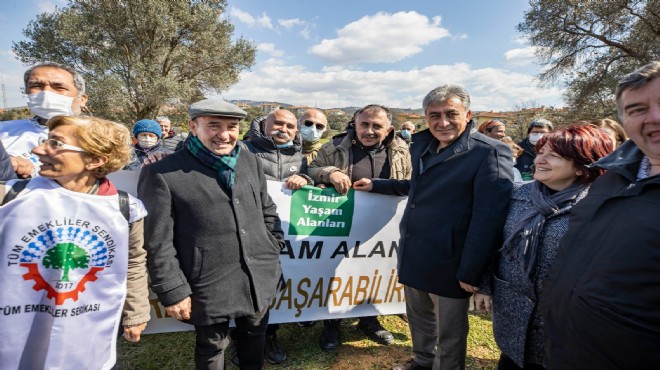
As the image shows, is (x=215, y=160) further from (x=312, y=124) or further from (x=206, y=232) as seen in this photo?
(x=312, y=124)

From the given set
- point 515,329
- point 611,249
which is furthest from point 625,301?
point 515,329

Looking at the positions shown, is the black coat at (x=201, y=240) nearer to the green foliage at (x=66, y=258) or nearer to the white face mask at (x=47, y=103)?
the green foliage at (x=66, y=258)

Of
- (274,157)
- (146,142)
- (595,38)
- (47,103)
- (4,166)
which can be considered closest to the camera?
(4,166)

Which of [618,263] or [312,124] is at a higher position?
[312,124]

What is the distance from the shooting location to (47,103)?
241 cm

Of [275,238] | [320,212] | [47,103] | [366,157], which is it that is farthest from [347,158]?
[47,103]

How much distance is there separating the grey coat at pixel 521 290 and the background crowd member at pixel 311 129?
90.7 inches

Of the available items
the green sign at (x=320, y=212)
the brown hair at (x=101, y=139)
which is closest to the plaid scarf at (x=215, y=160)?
the brown hair at (x=101, y=139)

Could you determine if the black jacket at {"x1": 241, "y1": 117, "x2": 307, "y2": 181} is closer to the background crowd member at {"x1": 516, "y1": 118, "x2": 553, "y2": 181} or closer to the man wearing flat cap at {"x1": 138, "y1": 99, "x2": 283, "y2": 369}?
the man wearing flat cap at {"x1": 138, "y1": 99, "x2": 283, "y2": 369}

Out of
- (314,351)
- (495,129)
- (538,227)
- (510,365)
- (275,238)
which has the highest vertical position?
(495,129)

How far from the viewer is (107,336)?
168cm

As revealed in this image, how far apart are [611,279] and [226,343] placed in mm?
2141

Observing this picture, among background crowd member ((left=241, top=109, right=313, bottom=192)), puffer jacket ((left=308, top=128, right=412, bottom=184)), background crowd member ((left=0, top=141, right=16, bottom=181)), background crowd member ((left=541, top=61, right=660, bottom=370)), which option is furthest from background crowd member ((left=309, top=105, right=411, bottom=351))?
background crowd member ((left=0, top=141, right=16, bottom=181))

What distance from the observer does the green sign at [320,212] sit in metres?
3.06
